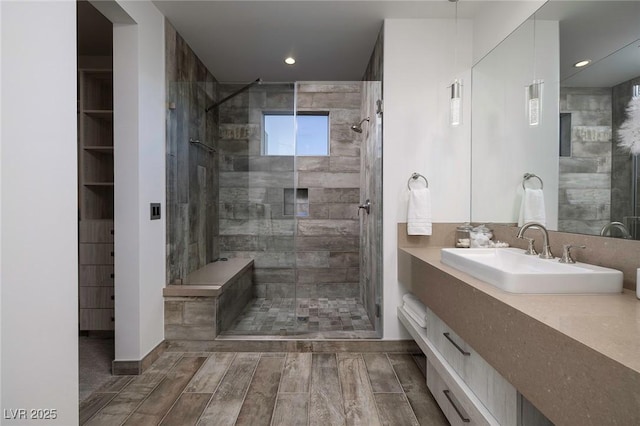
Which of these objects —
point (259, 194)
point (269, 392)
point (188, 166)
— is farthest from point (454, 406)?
point (188, 166)

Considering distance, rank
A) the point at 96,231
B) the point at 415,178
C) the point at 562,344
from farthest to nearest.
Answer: the point at 96,231 → the point at 415,178 → the point at 562,344

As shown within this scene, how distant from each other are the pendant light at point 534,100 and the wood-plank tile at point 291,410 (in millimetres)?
1930

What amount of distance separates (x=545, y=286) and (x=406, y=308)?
1220 millimetres

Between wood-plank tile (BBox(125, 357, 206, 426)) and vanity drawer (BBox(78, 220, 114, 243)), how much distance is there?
1216 mm

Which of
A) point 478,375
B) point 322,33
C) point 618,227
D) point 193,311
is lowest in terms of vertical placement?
point 193,311

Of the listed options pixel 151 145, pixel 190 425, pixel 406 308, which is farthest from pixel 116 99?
pixel 406 308

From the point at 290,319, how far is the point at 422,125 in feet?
6.04

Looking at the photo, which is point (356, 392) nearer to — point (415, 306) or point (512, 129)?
point (415, 306)

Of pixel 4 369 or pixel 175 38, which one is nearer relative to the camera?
pixel 4 369

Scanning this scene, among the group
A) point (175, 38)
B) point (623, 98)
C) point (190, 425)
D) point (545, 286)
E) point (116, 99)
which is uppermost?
point (175, 38)

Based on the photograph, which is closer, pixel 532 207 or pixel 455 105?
pixel 532 207

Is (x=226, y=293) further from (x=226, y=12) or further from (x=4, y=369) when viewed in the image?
(x=226, y=12)

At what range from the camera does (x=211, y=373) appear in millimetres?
2123

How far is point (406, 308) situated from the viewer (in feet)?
7.47
